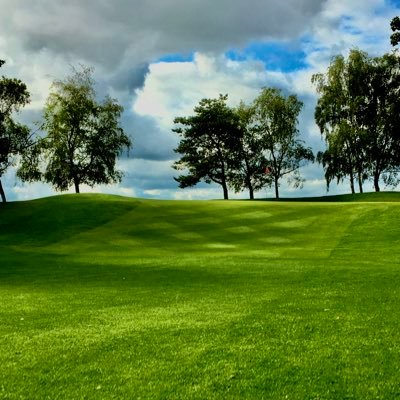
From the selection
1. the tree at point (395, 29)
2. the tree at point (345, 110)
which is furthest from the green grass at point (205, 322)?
the tree at point (345, 110)

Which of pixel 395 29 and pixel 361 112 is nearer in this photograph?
pixel 395 29

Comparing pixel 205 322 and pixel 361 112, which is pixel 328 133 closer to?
pixel 361 112

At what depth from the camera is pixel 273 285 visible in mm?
20000

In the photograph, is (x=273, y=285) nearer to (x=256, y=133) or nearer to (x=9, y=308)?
(x=9, y=308)

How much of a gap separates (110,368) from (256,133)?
85743 millimetres

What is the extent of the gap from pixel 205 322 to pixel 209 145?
8186cm

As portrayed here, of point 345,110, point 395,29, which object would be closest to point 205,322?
A: point 395,29

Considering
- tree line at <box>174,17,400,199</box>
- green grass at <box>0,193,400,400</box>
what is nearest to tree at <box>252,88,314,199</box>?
tree line at <box>174,17,400,199</box>

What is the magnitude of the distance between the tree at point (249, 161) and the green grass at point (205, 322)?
56509 mm

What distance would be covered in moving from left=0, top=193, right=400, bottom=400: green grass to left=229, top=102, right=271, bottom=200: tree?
56509mm

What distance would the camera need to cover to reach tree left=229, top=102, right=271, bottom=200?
309ft

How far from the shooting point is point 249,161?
311 ft

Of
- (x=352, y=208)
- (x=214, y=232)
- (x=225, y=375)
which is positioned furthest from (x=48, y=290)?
(x=352, y=208)

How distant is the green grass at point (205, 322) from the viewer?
9727 mm
